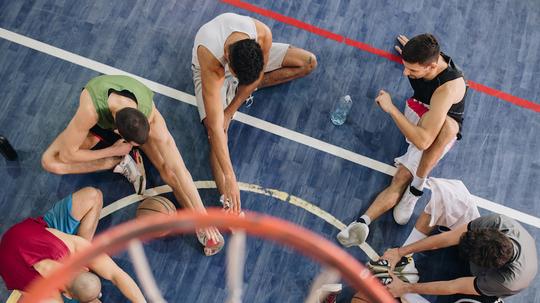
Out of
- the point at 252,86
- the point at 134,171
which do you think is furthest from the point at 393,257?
the point at 134,171

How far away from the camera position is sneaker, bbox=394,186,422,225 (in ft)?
17.1

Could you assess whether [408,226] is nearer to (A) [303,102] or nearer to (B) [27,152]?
(A) [303,102]

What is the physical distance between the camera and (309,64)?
5.60 meters

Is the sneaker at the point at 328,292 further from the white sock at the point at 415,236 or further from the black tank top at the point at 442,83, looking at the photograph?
the black tank top at the point at 442,83

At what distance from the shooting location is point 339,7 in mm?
6043

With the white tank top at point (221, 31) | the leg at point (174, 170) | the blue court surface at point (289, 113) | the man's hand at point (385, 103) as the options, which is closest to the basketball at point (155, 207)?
the leg at point (174, 170)

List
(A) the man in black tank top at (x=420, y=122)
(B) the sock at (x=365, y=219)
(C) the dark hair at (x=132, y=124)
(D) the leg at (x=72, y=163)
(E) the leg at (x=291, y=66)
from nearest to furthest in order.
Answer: (C) the dark hair at (x=132, y=124) → (A) the man in black tank top at (x=420, y=122) → (D) the leg at (x=72, y=163) → (B) the sock at (x=365, y=219) → (E) the leg at (x=291, y=66)

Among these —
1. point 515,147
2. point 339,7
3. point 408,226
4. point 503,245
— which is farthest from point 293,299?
point 339,7

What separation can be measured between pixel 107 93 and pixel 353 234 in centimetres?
242

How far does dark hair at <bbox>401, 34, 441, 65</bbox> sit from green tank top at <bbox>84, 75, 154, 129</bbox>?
2.10 metres

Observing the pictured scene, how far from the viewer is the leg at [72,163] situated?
4.81 m

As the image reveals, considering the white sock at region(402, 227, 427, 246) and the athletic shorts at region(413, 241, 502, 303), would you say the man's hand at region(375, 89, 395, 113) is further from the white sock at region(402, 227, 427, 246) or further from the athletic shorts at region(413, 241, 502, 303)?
the athletic shorts at region(413, 241, 502, 303)

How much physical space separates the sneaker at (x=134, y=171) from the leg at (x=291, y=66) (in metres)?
1.42

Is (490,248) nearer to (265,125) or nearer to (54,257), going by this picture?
(265,125)
